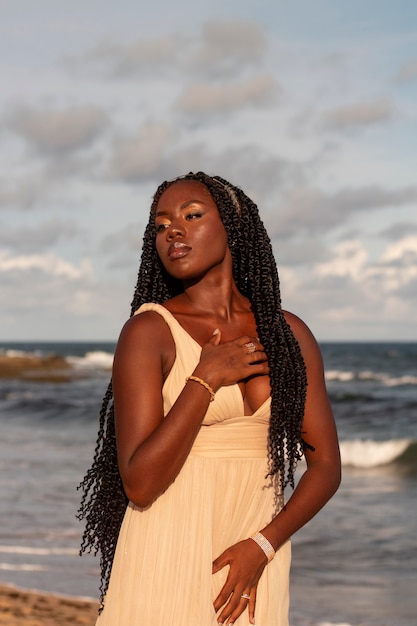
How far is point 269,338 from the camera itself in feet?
9.67

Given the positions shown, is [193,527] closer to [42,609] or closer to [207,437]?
[207,437]

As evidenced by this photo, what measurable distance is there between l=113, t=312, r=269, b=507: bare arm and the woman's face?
22 centimetres

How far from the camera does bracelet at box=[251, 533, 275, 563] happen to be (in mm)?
2836

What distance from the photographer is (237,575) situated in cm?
280

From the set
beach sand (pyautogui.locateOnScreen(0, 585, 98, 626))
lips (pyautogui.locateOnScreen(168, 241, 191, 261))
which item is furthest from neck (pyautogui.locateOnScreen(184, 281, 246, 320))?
beach sand (pyautogui.locateOnScreen(0, 585, 98, 626))

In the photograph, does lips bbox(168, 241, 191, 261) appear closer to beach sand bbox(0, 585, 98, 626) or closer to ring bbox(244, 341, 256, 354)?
ring bbox(244, 341, 256, 354)

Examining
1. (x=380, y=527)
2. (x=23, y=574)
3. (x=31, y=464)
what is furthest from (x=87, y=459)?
(x=23, y=574)

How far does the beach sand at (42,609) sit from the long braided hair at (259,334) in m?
4.06

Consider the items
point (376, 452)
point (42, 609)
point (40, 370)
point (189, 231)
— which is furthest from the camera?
point (40, 370)

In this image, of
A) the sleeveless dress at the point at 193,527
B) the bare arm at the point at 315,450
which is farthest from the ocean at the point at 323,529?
the sleeveless dress at the point at 193,527

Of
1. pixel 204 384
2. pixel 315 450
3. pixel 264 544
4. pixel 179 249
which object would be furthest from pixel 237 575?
pixel 179 249

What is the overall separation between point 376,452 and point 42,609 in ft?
36.8

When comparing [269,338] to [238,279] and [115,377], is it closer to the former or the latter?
[238,279]

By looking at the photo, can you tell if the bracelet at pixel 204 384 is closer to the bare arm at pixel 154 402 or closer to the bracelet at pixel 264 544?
the bare arm at pixel 154 402
